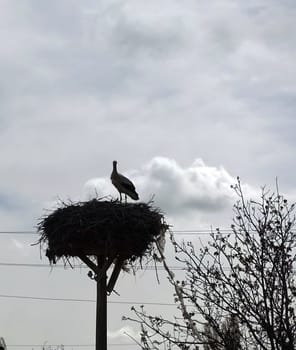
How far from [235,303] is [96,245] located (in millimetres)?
6428

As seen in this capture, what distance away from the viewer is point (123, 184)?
1488 centimetres

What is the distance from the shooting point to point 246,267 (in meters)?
5.81

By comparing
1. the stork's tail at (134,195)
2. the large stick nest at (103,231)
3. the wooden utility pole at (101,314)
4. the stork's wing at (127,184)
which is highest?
the stork's wing at (127,184)

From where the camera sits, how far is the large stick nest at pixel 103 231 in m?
12.0

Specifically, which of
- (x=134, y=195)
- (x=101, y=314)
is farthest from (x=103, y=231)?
(x=134, y=195)

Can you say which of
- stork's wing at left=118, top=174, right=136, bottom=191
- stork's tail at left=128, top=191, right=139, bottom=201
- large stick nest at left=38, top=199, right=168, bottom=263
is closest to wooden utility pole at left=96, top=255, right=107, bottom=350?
large stick nest at left=38, top=199, right=168, bottom=263

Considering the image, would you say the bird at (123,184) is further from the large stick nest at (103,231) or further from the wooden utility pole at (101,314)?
the wooden utility pole at (101,314)

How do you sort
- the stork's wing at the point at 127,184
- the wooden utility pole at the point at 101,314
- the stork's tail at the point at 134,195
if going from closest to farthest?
the wooden utility pole at the point at 101,314 → the stork's tail at the point at 134,195 → the stork's wing at the point at 127,184

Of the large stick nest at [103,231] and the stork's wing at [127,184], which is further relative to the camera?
the stork's wing at [127,184]

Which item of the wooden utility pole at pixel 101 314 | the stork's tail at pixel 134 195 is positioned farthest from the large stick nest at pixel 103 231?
the stork's tail at pixel 134 195

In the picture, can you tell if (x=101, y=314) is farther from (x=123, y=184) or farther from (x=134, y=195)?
(x=123, y=184)

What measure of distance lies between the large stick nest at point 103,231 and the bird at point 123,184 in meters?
1.83

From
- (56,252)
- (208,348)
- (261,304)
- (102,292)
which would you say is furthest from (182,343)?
(56,252)

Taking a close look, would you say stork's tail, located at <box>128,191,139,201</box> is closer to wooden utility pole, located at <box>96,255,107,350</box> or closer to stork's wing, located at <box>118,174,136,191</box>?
stork's wing, located at <box>118,174,136,191</box>
